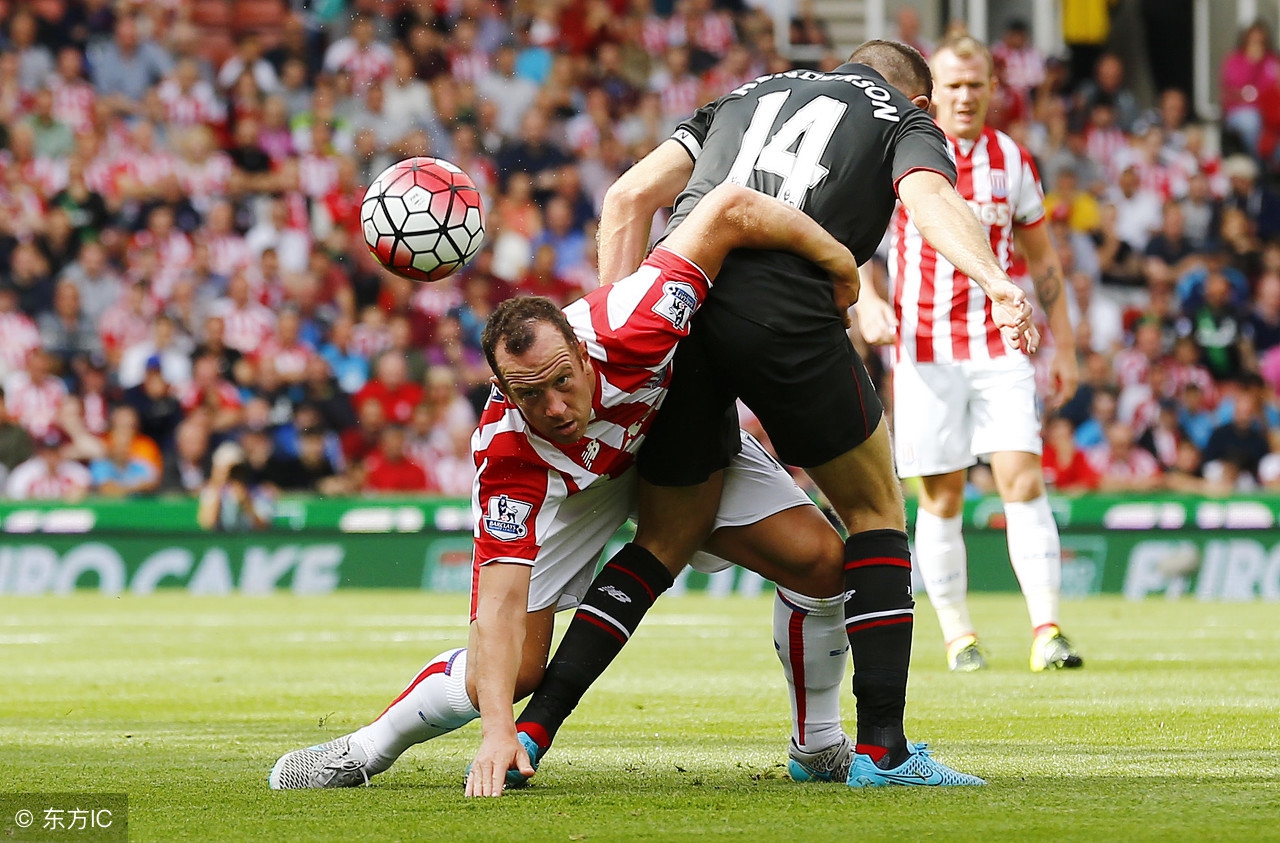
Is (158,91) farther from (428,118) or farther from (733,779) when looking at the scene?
(733,779)

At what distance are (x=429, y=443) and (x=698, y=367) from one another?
10.6 m

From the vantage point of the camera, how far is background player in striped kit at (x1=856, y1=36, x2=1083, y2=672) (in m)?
7.84

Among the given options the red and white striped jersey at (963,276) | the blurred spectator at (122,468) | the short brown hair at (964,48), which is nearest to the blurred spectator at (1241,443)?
the red and white striped jersey at (963,276)

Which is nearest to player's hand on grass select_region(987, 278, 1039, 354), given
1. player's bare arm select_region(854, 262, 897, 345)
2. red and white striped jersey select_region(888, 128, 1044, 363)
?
player's bare arm select_region(854, 262, 897, 345)

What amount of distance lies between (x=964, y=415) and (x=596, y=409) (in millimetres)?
3986

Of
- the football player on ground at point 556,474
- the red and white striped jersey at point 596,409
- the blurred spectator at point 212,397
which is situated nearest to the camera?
the football player on ground at point 556,474

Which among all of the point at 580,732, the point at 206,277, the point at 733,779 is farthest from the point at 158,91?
the point at 733,779

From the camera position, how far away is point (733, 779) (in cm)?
457

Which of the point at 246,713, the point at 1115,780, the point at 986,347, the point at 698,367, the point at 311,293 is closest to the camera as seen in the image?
the point at 1115,780

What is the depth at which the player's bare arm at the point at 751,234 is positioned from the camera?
4434 millimetres

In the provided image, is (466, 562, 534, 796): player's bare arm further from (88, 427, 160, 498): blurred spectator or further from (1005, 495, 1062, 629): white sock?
(88, 427, 160, 498): blurred spectator

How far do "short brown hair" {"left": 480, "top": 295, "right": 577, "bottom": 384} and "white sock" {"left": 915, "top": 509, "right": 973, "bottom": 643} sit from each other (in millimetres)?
3797

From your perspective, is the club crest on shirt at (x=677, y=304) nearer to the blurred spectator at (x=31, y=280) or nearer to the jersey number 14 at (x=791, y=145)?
the jersey number 14 at (x=791, y=145)

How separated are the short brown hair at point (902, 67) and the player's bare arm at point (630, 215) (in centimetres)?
76
